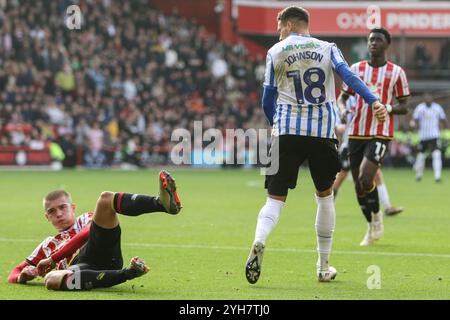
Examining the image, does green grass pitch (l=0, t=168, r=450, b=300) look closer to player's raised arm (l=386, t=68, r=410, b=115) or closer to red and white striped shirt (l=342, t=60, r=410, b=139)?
red and white striped shirt (l=342, t=60, r=410, b=139)

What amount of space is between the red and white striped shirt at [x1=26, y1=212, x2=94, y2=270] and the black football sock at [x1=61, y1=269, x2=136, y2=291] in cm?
39

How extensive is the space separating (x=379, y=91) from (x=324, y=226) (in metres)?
3.51

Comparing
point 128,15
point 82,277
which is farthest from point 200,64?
point 82,277

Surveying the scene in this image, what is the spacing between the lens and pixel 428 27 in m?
41.4

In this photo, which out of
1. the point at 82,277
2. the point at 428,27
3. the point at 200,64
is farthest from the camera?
the point at 428,27

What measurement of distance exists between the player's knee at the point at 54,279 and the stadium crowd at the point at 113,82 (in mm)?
24947

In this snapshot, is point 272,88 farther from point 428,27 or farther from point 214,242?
point 428,27

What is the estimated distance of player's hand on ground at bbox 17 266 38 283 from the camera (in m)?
9.14

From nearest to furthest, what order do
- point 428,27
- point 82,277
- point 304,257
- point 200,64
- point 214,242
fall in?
point 82,277 → point 304,257 → point 214,242 → point 200,64 → point 428,27

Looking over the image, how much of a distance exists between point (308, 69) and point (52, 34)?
92.5 feet

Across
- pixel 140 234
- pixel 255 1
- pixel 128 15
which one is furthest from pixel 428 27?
pixel 140 234

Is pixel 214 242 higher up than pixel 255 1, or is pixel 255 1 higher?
pixel 255 1

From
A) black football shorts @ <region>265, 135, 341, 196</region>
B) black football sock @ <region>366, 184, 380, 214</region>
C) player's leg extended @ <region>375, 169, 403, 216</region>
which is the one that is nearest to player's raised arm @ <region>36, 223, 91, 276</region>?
black football shorts @ <region>265, 135, 341, 196</region>

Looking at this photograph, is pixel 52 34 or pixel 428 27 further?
pixel 428 27
